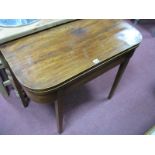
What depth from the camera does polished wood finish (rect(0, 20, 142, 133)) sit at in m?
0.70

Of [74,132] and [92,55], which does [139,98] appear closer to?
[74,132]

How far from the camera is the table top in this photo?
703 mm

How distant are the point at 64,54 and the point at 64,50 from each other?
3 centimetres

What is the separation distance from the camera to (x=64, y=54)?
788 mm

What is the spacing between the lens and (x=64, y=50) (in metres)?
0.80

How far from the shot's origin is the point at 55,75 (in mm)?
706

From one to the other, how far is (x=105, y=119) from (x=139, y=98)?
40 cm

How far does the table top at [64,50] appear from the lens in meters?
0.70

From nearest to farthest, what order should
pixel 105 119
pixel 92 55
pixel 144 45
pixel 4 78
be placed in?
1. pixel 92 55
2. pixel 4 78
3. pixel 105 119
4. pixel 144 45

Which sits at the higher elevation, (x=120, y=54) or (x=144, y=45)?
(x=120, y=54)

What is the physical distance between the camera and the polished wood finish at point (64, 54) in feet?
2.29
